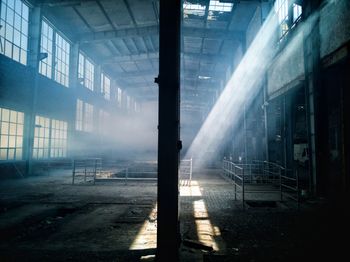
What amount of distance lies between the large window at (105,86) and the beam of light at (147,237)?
73.4 feet

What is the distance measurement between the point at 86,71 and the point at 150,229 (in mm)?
20108

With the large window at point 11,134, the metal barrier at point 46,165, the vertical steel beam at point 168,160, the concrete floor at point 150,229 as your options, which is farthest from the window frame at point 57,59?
the vertical steel beam at point 168,160

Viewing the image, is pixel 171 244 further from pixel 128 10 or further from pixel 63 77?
pixel 63 77

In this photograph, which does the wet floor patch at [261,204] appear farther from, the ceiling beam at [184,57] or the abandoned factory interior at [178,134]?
the ceiling beam at [184,57]

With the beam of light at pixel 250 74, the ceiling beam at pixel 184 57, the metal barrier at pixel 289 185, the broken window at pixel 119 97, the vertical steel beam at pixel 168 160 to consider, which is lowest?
the metal barrier at pixel 289 185

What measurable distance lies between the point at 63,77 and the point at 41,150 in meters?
5.86

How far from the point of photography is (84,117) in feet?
71.4

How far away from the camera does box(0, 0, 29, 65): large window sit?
12.1m

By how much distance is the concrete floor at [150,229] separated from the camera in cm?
373

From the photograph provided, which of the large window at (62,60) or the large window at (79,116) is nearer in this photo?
the large window at (62,60)

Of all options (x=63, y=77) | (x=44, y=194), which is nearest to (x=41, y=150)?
(x=63, y=77)

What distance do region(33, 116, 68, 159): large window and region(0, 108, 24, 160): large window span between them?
129 cm

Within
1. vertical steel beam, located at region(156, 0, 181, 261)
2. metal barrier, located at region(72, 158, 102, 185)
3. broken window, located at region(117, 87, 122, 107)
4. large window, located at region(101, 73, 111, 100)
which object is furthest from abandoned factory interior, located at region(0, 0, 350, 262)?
broken window, located at region(117, 87, 122, 107)

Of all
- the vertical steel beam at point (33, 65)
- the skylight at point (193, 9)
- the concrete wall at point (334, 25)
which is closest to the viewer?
the concrete wall at point (334, 25)
